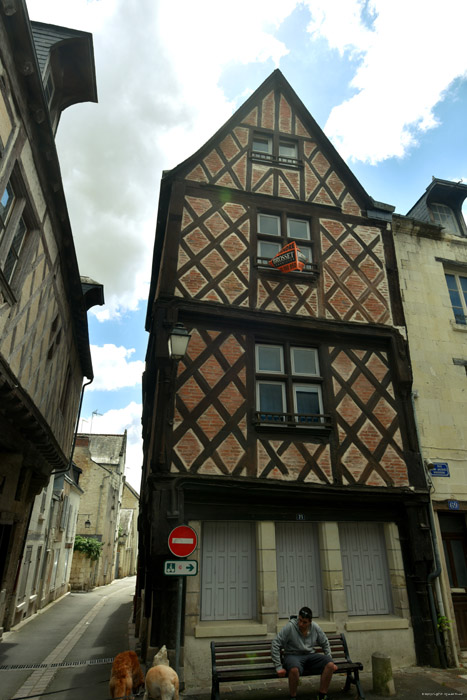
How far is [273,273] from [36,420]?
4980 millimetres

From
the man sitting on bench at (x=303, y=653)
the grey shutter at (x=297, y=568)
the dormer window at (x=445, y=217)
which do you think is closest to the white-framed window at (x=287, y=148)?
the dormer window at (x=445, y=217)

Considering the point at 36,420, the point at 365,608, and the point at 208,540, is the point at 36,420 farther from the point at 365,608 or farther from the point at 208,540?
the point at 365,608

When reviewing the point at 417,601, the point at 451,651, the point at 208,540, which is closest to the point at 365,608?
the point at 417,601

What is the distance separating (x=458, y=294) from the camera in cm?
962

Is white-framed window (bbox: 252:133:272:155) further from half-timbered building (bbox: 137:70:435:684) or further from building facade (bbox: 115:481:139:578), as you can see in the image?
building facade (bbox: 115:481:139:578)

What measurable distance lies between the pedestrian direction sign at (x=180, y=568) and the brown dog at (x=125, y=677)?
0.96 meters

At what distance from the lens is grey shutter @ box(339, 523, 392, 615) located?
670 cm

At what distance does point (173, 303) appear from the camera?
292 inches

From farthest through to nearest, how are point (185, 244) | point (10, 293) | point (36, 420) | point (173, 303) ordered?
point (185, 244), point (173, 303), point (36, 420), point (10, 293)

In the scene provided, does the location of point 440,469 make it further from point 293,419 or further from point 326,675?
point 326,675

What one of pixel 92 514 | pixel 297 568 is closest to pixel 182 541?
pixel 297 568

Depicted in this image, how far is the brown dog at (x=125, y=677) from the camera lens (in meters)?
4.48

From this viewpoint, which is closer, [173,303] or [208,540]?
[208,540]

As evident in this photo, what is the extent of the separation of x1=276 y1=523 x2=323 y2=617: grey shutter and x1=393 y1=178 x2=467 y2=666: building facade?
2023 mm
